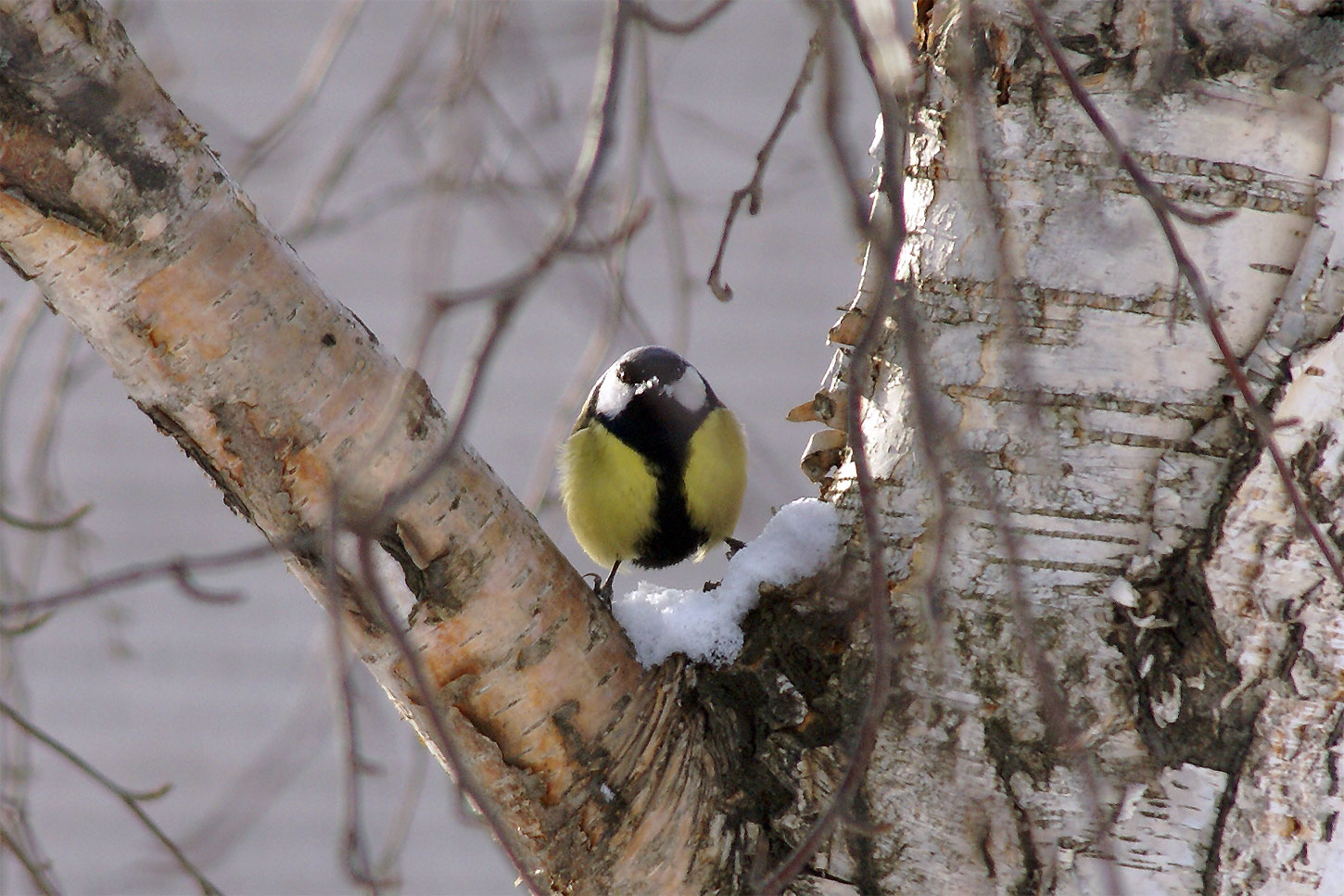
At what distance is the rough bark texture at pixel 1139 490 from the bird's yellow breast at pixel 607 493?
85 cm

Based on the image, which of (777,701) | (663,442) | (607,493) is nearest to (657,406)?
(663,442)

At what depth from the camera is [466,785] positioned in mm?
554

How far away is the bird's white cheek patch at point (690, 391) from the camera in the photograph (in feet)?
6.35

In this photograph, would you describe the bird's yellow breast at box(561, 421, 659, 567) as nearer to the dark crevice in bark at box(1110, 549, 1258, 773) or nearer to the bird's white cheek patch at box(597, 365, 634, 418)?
the bird's white cheek patch at box(597, 365, 634, 418)

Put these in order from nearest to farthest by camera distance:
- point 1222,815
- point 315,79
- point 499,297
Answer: point 499,297
point 1222,815
point 315,79

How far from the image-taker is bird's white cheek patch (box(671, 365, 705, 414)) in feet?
6.35

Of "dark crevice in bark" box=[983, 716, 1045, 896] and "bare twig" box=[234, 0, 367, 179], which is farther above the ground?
"bare twig" box=[234, 0, 367, 179]

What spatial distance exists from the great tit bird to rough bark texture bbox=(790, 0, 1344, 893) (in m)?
0.84

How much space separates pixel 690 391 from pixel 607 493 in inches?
8.5

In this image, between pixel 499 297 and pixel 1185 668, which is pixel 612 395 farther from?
pixel 499 297

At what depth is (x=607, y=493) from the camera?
6.32ft

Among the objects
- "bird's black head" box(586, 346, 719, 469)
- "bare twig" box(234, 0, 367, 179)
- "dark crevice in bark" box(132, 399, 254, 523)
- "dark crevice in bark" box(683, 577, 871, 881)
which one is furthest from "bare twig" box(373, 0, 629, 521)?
"bird's black head" box(586, 346, 719, 469)

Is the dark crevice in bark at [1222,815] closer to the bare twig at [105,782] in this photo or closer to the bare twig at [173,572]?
the bare twig at [173,572]

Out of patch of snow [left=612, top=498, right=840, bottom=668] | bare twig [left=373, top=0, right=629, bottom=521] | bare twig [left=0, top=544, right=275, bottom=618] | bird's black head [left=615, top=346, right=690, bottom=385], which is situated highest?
bare twig [left=373, top=0, right=629, bottom=521]
